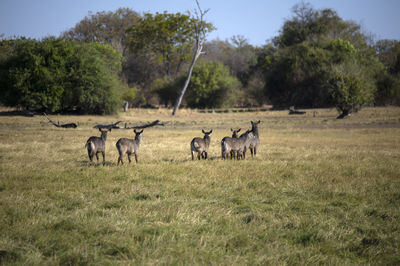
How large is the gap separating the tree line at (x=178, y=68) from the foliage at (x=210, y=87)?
167 millimetres

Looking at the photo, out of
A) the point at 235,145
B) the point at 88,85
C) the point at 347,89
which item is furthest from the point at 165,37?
the point at 235,145

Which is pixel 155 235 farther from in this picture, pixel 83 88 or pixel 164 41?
pixel 164 41

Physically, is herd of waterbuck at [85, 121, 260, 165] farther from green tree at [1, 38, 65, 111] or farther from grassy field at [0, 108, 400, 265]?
green tree at [1, 38, 65, 111]

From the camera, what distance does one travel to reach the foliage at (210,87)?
55781 millimetres

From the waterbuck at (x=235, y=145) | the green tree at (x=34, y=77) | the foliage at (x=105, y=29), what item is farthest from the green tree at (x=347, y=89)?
the foliage at (x=105, y=29)

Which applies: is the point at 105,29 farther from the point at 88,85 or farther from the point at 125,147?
the point at 125,147

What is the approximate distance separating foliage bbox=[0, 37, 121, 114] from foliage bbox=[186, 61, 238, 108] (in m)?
19.3

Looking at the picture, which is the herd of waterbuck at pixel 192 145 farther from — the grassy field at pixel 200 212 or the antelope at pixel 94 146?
the grassy field at pixel 200 212

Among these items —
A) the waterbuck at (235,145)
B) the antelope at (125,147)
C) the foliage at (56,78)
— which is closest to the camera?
the antelope at (125,147)

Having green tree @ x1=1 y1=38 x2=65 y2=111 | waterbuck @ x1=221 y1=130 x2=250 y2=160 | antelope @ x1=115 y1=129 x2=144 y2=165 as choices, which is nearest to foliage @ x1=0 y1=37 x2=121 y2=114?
green tree @ x1=1 y1=38 x2=65 y2=111

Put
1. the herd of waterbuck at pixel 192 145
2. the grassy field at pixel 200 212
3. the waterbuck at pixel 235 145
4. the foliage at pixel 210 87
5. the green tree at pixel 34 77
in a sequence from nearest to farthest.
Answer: the grassy field at pixel 200 212 → the herd of waterbuck at pixel 192 145 → the waterbuck at pixel 235 145 → the green tree at pixel 34 77 → the foliage at pixel 210 87

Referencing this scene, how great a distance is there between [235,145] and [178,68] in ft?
194

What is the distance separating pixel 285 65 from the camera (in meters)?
55.7

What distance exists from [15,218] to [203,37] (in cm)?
4718
